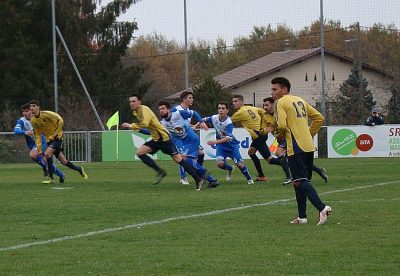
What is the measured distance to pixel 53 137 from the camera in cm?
2200

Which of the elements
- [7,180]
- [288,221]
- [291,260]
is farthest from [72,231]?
[7,180]

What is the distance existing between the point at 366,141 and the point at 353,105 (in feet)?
38.2

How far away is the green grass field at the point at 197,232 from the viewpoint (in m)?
8.63

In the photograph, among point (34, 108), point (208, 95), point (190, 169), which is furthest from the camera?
point (208, 95)

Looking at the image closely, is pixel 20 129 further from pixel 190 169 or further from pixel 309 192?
pixel 309 192

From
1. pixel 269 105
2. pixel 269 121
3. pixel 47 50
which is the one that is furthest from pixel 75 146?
pixel 269 105

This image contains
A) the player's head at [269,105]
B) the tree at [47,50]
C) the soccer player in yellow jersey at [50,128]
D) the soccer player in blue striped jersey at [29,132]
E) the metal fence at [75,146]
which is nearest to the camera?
the player's head at [269,105]

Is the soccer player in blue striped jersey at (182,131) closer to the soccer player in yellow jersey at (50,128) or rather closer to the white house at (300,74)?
the soccer player in yellow jersey at (50,128)

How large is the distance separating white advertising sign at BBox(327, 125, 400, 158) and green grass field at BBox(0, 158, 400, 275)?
637 inches

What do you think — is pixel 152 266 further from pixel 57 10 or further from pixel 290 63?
pixel 290 63

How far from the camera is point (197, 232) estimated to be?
442 inches

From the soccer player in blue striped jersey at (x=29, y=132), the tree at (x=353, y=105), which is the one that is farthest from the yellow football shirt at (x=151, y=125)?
the tree at (x=353, y=105)

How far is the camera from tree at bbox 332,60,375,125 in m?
44.8

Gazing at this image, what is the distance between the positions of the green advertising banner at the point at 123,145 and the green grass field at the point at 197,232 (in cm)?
1865
